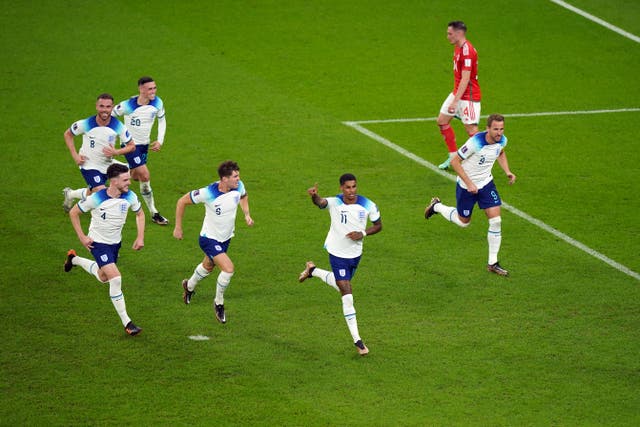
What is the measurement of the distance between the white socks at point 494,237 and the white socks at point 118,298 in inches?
213

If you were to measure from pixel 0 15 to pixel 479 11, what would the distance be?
13.1 metres

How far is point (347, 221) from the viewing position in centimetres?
1286

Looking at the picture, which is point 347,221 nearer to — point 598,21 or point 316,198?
point 316,198

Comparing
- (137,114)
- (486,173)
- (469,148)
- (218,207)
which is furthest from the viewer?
(137,114)

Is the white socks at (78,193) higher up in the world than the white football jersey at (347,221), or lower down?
lower down

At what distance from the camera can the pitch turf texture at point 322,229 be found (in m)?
11.9

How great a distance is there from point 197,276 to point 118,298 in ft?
3.94

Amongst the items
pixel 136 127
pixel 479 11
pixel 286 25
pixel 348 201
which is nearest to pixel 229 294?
pixel 348 201

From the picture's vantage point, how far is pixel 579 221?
1712cm

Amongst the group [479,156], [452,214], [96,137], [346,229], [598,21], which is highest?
[598,21]

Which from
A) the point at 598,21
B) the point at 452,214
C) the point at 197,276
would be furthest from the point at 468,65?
the point at 598,21

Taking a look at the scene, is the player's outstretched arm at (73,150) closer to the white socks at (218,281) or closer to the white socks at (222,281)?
the white socks at (218,281)

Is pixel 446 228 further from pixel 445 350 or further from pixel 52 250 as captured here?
pixel 52 250

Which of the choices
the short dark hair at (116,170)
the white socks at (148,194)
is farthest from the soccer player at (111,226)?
the white socks at (148,194)
